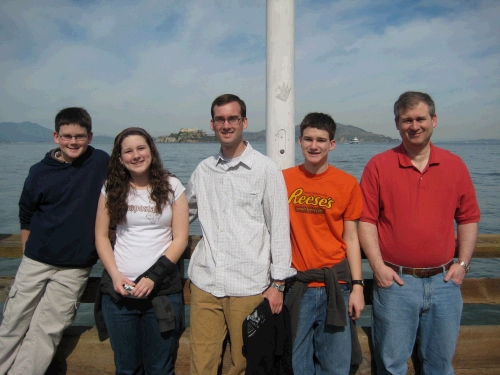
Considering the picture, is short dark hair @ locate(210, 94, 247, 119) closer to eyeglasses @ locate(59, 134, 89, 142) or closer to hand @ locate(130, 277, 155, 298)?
eyeglasses @ locate(59, 134, 89, 142)

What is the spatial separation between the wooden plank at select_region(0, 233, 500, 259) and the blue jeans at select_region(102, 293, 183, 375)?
1.55 feet

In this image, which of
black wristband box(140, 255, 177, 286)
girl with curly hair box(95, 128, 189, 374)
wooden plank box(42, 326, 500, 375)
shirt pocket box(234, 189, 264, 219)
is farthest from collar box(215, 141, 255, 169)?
wooden plank box(42, 326, 500, 375)

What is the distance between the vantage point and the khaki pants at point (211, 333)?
263cm

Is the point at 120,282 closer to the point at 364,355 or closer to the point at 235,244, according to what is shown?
the point at 235,244

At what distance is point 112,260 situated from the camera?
270cm

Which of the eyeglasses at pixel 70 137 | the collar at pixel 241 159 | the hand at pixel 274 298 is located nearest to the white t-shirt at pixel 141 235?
the collar at pixel 241 159

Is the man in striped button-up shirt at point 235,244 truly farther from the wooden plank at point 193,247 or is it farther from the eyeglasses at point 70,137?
the eyeglasses at point 70,137

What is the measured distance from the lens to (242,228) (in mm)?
2617

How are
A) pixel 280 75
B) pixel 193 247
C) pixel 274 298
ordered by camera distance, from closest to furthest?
1. pixel 274 298
2. pixel 280 75
3. pixel 193 247

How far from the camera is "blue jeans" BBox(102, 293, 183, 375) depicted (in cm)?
272

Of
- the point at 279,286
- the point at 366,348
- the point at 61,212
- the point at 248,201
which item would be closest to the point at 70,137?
the point at 61,212

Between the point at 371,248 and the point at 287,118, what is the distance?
3.64 ft

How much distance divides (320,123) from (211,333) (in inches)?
63.4

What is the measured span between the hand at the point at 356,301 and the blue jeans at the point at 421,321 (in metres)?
0.15
